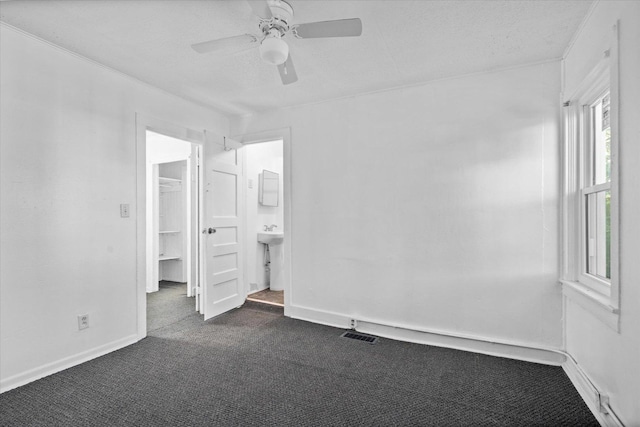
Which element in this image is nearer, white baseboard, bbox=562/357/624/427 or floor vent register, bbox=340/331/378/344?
white baseboard, bbox=562/357/624/427

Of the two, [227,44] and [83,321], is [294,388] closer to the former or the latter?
[83,321]

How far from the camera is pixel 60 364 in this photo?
95.6 inches

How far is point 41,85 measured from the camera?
2369 millimetres

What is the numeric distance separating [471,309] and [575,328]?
2.32 ft

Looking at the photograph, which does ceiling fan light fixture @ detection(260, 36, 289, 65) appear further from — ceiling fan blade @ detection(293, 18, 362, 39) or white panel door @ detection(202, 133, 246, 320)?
white panel door @ detection(202, 133, 246, 320)

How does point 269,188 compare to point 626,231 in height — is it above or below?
above

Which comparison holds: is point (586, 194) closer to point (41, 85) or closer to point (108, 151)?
point (108, 151)

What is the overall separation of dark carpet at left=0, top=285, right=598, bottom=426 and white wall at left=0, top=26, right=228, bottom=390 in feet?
0.94

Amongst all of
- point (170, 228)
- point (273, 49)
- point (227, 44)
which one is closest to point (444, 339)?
point (273, 49)

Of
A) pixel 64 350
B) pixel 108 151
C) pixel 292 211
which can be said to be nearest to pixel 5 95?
pixel 108 151

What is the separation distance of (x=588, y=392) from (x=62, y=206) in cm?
370

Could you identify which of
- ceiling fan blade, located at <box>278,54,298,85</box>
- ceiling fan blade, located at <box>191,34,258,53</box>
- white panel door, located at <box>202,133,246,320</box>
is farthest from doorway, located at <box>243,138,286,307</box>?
ceiling fan blade, located at <box>191,34,258,53</box>

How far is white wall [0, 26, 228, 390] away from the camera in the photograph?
221 cm

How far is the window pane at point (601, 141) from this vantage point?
2104mm
